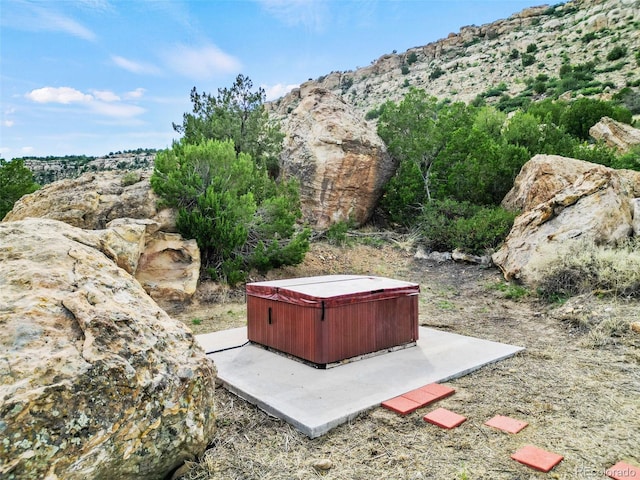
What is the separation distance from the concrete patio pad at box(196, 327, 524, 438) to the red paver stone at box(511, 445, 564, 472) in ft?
3.62

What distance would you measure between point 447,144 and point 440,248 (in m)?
3.42

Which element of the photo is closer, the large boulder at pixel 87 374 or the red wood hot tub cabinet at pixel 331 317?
the large boulder at pixel 87 374

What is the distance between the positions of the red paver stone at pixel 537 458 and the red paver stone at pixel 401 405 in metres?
0.82

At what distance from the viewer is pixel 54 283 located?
104 inches

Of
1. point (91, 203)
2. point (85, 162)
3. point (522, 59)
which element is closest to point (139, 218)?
point (91, 203)

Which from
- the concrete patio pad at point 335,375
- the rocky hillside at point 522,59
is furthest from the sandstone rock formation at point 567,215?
the rocky hillside at point 522,59

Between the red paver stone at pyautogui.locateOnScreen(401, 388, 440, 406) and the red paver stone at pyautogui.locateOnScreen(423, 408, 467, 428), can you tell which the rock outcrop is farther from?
the red paver stone at pyautogui.locateOnScreen(423, 408, 467, 428)

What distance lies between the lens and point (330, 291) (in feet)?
15.1

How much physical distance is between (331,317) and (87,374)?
8.22 ft

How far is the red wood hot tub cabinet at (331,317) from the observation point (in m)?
4.28

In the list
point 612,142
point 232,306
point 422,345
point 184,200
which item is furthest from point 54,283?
point 612,142

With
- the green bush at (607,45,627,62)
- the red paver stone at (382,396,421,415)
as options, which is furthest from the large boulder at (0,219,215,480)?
the green bush at (607,45,627,62)

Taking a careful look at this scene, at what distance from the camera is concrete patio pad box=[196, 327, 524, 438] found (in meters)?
3.34

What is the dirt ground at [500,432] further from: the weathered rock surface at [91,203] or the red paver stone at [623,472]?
the weathered rock surface at [91,203]
